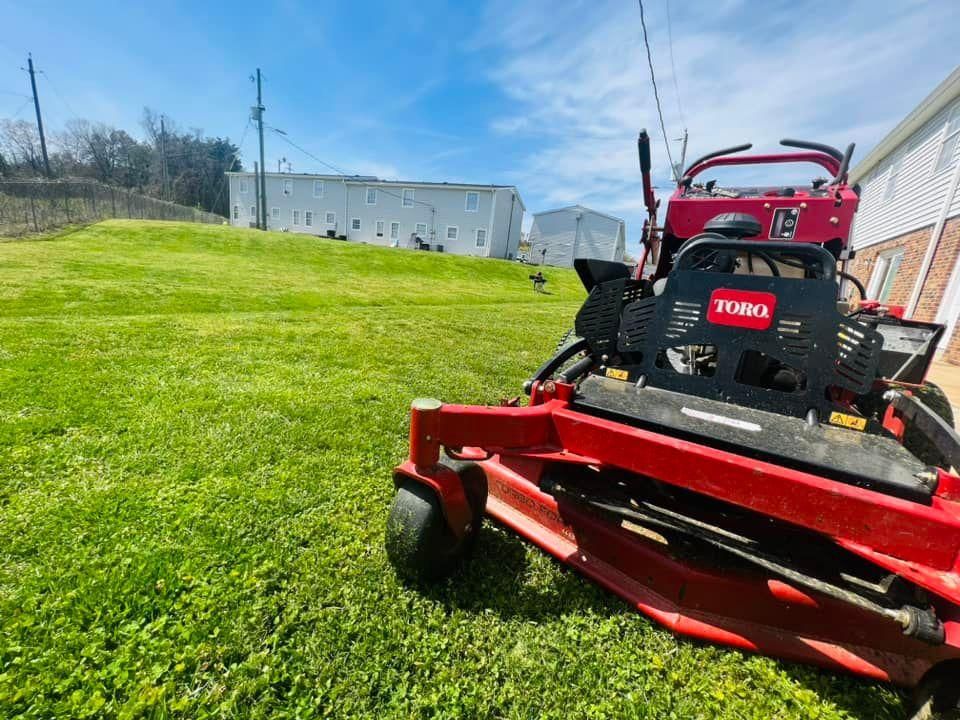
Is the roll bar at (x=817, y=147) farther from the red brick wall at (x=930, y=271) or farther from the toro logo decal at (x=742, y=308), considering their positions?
the red brick wall at (x=930, y=271)

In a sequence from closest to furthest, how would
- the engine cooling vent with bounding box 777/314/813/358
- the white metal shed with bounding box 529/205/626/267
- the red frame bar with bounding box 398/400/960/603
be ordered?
the red frame bar with bounding box 398/400/960/603
the engine cooling vent with bounding box 777/314/813/358
the white metal shed with bounding box 529/205/626/267

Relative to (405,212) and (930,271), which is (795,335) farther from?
(405,212)

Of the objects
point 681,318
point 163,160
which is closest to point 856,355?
point 681,318

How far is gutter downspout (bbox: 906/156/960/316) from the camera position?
358 inches

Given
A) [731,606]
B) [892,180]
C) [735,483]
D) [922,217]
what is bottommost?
[731,606]

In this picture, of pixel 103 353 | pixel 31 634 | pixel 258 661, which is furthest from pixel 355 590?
pixel 103 353

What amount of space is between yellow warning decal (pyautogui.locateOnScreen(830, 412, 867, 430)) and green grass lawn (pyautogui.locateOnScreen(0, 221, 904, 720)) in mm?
962

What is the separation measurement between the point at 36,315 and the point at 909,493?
9.38m

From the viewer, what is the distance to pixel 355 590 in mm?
1897

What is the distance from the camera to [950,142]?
9844 millimetres

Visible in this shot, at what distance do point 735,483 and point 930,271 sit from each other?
12416mm

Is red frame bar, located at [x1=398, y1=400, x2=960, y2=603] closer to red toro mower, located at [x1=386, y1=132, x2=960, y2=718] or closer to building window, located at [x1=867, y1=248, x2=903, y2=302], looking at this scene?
red toro mower, located at [x1=386, y1=132, x2=960, y2=718]

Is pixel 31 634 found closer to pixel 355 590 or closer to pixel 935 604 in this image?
pixel 355 590

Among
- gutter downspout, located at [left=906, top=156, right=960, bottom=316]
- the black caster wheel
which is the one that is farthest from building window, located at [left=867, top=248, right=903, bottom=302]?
the black caster wheel
